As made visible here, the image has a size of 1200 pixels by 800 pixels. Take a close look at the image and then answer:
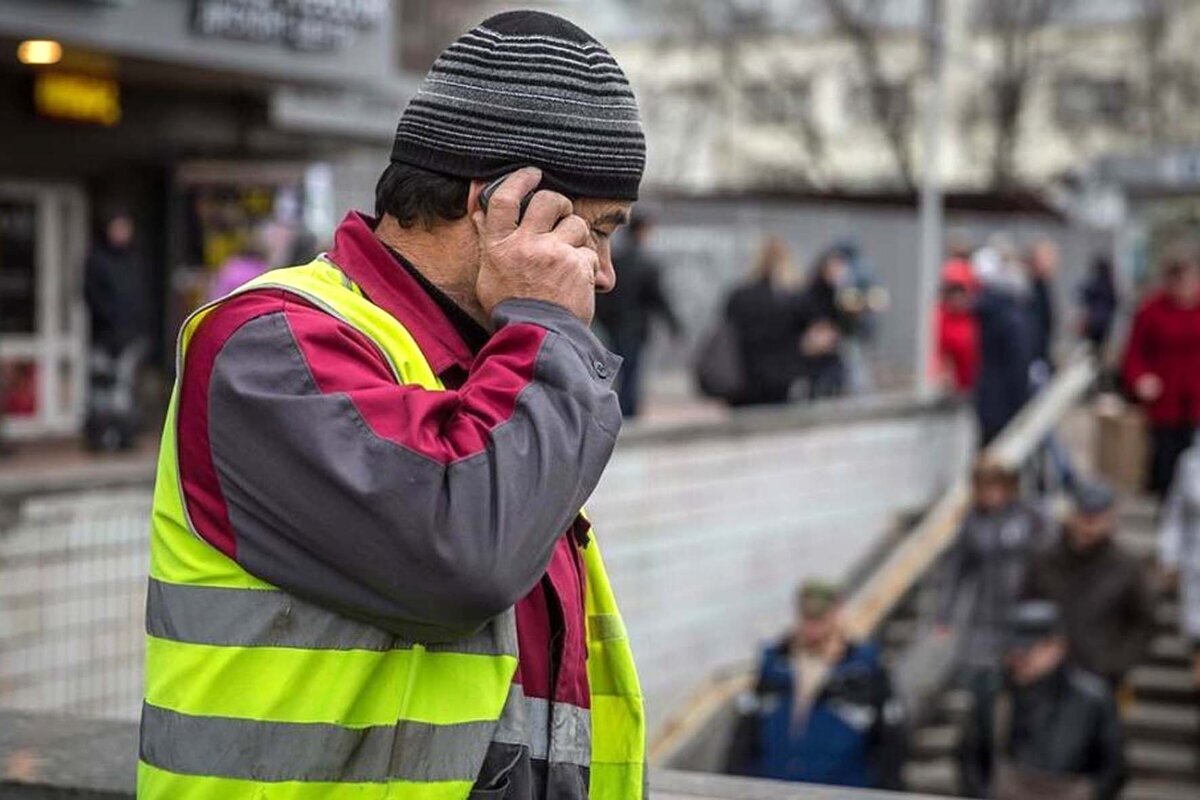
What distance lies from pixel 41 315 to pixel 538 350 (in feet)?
51.5

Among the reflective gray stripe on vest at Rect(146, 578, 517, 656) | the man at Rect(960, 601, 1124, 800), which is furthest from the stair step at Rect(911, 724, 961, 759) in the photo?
the reflective gray stripe on vest at Rect(146, 578, 517, 656)

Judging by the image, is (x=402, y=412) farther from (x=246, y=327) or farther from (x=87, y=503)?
(x=87, y=503)

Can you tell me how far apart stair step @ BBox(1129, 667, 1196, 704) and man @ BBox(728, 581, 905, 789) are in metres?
3.12

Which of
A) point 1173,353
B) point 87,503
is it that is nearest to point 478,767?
point 87,503

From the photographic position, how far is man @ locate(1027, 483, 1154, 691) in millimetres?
9656

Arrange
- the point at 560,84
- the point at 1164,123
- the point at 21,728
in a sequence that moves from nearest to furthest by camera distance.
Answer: the point at 560,84, the point at 21,728, the point at 1164,123

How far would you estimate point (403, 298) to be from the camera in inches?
85.6

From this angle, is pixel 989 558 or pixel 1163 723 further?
pixel 1163 723

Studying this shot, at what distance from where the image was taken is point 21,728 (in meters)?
3.45

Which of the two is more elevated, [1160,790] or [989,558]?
[989,558]

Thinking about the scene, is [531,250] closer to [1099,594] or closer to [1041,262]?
[1099,594]

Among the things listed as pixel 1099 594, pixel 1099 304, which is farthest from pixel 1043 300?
pixel 1099 594

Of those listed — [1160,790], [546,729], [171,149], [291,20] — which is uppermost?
[291,20]

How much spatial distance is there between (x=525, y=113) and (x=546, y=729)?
66cm
